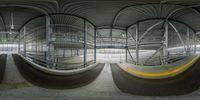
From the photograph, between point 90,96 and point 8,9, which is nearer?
point 90,96

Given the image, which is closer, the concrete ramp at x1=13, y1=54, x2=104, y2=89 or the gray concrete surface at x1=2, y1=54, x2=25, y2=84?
the concrete ramp at x1=13, y1=54, x2=104, y2=89

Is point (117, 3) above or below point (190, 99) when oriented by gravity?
above

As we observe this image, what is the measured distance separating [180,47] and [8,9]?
2288cm

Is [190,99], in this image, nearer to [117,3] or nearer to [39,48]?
[117,3]

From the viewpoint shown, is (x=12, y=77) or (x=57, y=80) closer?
(x=57, y=80)

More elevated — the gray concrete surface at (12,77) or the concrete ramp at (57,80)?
the gray concrete surface at (12,77)

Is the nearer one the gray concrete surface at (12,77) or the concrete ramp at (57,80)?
the concrete ramp at (57,80)

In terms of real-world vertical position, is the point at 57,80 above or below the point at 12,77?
below

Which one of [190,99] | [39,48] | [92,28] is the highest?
[92,28]

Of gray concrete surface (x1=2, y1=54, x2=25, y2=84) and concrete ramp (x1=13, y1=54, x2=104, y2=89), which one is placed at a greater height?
gray concrete surface (x1=2, y1=54, x2=25, y2=84)

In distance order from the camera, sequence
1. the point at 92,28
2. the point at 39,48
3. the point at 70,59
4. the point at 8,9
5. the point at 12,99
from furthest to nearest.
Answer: the point at 39,48 < the point at 70,59 < the point at 92,28 < the point at 8,9 < the point at 12,99

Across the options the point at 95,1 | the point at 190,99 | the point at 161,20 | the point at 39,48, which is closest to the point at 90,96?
the point at 190,99

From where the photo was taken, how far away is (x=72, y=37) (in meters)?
15.9

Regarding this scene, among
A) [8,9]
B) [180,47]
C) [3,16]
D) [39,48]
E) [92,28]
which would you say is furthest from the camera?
[39,48]
